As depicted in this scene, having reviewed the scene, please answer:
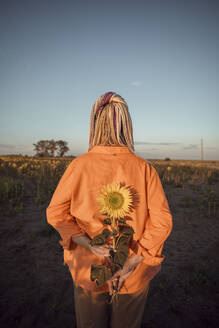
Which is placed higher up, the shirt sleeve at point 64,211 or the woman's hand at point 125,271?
the shirt sleeve at point 64,211

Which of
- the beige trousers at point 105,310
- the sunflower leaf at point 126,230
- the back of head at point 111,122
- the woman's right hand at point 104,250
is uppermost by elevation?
the back of head at point 111,122

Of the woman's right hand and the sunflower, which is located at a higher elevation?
the sunflower

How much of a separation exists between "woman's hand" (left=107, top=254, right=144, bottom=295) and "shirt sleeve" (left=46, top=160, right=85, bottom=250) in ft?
1.09

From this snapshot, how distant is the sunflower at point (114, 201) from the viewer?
39.5 inches

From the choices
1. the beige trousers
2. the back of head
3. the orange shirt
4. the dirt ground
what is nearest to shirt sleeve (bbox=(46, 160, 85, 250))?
the orange shirt

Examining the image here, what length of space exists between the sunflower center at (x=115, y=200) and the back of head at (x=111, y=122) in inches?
13.7

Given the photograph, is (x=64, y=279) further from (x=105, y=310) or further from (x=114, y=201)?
(x=114, y=201)

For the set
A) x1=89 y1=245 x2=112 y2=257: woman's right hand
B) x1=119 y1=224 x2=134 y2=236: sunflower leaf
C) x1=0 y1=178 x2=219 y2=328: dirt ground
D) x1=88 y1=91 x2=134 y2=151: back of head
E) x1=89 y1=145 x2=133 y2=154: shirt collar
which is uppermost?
x1=88 y1=91 x2=134 y2=151: back of head

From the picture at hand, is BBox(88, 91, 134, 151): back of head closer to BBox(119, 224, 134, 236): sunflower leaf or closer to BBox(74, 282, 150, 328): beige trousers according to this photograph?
BBox(119, 224, 134, 236): sunflower leaf

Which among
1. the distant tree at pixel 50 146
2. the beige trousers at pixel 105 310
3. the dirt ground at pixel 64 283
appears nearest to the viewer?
the beige trousers at pixel 105 310

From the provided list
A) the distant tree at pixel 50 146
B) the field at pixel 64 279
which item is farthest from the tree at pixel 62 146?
the field at pixel 64 279

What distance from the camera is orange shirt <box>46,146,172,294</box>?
115cm

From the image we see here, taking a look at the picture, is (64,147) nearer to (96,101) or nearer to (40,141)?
(40,141)

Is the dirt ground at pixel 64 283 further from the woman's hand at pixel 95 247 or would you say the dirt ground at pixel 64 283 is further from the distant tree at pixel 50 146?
the distant tree at pixel 50 146
